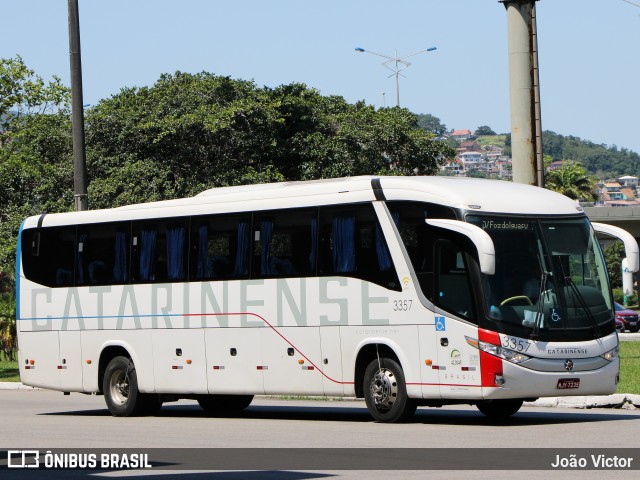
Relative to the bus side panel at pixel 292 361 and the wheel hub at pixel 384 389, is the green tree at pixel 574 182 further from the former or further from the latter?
the wheel hub at pixel 384 389

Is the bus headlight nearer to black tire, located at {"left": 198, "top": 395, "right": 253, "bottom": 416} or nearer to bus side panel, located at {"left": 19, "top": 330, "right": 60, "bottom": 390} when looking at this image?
black tire, located at {"left": 198, "top": 395, "right": 253, "bottom": 416}

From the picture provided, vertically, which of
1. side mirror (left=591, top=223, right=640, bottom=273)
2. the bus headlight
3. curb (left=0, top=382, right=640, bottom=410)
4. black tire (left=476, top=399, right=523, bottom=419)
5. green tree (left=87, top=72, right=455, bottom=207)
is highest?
green tree (left=87, top=72, right=455, bottom=207)

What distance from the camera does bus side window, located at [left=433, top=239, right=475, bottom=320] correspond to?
54.7ft

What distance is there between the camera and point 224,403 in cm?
2178

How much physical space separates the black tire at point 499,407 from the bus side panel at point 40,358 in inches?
317

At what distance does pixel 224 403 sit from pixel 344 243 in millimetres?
4908

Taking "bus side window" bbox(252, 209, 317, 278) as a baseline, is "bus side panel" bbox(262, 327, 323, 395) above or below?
below

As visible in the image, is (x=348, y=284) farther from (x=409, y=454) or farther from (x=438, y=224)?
(x=409, y=454)

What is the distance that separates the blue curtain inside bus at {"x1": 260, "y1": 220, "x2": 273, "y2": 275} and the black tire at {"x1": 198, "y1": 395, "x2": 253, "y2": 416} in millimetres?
3211

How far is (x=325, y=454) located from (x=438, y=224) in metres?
4.48

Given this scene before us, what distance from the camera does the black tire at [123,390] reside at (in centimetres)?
2131

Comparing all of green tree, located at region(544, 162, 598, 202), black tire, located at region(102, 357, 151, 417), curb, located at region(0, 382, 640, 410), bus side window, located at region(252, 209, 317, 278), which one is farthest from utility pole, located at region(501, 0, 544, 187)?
green tree, located at region(544, 162, 598, 202)

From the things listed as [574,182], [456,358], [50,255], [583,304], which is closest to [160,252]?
[50,255]

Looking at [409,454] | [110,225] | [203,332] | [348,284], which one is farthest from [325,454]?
[110,225]
